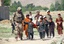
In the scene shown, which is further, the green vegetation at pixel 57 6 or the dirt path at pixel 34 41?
the green vegetation at pixel 57 6

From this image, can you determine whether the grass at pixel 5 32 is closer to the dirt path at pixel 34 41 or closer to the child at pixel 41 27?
the dirt path at pixel 34 41

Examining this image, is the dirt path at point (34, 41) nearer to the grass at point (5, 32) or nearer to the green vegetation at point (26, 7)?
the grass at point (5, 32)

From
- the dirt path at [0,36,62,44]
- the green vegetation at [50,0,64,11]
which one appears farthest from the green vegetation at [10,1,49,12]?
the dirt path at [0,36,62,44]

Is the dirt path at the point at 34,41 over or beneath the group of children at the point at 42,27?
beneath

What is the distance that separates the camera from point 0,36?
898 inches

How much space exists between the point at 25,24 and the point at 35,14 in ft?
0.84

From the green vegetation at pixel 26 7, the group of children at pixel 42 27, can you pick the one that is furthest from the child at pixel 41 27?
the green vegetation at pixel 26 7

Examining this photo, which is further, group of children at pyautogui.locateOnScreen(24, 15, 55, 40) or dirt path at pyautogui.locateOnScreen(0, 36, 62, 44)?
group of children at pyautogui.locateOnScreen(24, 15, 55, 40)

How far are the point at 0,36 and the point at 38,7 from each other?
87cm

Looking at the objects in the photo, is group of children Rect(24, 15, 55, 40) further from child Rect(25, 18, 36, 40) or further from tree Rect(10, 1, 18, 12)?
tree Rect(10, 1, 18, 12)

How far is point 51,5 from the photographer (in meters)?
22.9

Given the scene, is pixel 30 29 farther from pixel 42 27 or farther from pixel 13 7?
pixel 13 7

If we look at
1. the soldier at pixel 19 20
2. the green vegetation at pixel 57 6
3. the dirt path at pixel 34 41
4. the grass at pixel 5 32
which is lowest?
the dirt path at pixel 34 41

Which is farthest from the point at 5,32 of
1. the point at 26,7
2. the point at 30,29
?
the point at 26,7
